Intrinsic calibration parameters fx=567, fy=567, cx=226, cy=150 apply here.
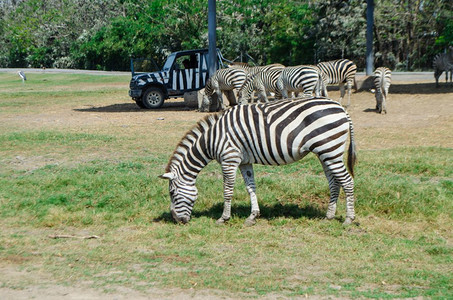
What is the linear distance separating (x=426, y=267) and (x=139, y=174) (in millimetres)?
5364

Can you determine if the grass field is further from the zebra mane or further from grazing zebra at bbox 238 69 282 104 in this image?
grazing zebra at bbox 238 69 282 104

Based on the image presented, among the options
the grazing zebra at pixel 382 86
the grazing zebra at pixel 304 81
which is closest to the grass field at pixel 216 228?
the grazing zebra at pixel 304 81

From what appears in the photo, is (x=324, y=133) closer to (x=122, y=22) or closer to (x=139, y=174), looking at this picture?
(x=139, y=174)

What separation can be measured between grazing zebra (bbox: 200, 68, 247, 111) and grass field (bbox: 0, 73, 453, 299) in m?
6.18

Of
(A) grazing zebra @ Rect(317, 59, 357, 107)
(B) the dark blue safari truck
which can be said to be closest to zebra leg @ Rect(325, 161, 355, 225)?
(A) grazing zebra @ Rect(317, 59, 357, 107)

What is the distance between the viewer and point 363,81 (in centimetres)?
2230

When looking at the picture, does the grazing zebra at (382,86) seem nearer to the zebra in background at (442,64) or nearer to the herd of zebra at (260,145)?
the zebra in background at (442,64)

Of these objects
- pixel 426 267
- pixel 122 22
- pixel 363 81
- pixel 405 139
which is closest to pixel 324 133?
pixel 426 267

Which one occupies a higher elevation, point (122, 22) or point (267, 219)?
point (122, 22)

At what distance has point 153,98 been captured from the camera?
2112cm

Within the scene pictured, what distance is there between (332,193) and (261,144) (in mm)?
1219

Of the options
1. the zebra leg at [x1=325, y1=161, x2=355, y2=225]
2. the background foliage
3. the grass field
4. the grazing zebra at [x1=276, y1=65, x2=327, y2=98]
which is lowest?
the grass field

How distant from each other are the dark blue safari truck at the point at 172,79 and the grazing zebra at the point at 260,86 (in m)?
3.70

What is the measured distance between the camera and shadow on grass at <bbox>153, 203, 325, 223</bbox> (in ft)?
25.9
